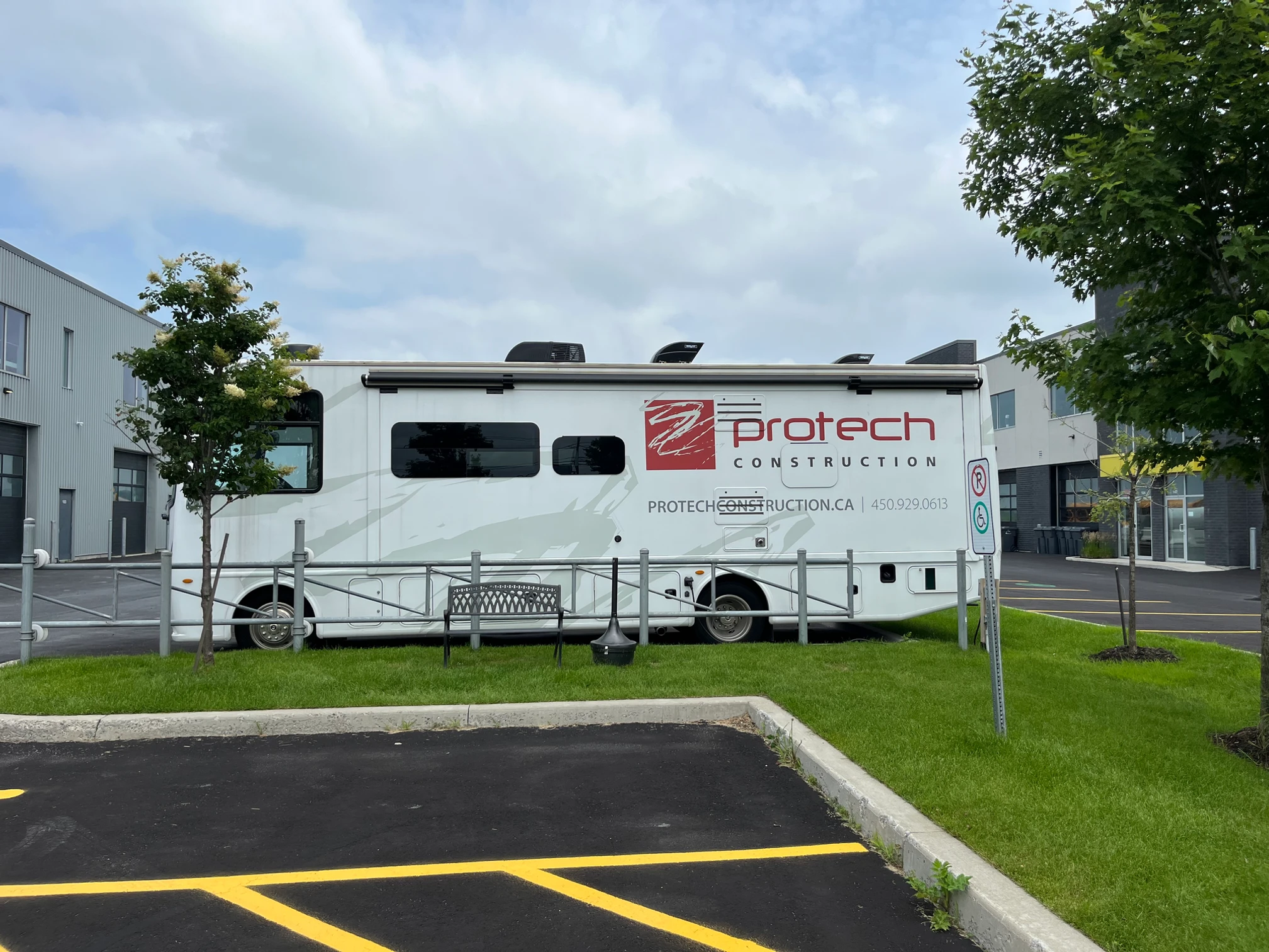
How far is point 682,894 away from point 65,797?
392cm

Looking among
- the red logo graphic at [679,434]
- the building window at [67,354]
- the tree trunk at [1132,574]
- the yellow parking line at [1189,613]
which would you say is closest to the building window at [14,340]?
the building window at [67,354]

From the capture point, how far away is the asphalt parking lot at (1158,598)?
1392cm

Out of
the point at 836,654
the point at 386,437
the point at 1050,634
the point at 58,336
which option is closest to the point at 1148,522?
the point at 1050,634

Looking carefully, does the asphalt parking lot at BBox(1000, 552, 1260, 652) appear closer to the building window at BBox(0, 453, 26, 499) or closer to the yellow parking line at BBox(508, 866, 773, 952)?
the yellow parking line at BBox(508, 866, 773, 952)

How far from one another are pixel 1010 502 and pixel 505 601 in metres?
36.4

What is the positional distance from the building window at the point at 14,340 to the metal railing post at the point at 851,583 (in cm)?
2722

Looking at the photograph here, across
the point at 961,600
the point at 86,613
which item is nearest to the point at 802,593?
the point at 961,600

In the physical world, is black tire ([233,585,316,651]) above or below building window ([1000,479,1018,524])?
below

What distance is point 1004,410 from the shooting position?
133 ft

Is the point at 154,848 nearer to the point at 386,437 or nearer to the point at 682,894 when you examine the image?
the point at 682,894

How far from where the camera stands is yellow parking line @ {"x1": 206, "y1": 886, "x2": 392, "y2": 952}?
3.65 m

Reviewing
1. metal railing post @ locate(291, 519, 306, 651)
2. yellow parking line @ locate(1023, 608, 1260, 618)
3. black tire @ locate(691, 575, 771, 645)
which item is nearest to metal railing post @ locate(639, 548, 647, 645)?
black tire @ locate(691, 575, 771, 645)

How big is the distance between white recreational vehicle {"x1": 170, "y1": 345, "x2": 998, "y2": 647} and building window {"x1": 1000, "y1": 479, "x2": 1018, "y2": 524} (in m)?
31.8

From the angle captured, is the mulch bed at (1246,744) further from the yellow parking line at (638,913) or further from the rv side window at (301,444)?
the rv side window at (301,444)
